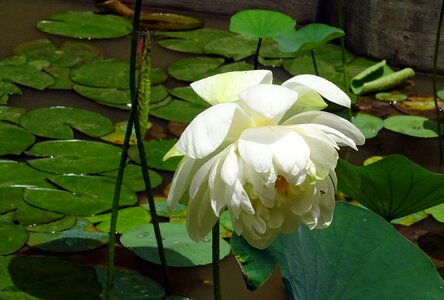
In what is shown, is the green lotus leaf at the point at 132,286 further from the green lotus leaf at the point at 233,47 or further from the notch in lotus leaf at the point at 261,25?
the green lotus leaf at the point at 233,47

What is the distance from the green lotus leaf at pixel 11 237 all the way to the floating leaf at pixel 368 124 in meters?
0.97

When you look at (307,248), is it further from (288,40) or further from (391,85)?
(391,85)

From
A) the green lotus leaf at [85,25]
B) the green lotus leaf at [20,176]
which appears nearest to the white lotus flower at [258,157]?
the green lotus leaf at [20,176]

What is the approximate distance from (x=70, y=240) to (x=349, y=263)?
2.10 ft

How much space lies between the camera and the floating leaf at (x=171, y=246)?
1556 mm

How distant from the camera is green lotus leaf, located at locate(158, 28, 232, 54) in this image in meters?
2.76

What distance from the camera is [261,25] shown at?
2266mm

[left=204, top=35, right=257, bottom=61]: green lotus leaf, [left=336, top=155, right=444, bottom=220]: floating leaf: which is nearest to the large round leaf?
[left=336, top=155, right=444, bottom=220]: floating leaf

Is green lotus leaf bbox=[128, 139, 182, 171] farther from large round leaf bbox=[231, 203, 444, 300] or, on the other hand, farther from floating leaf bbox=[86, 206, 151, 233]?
large round leaf bbox=[231, 203, 444, 300]

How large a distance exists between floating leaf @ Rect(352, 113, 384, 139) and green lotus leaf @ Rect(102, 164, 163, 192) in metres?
0.62

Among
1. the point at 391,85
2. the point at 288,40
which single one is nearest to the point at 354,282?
the point at 288,40

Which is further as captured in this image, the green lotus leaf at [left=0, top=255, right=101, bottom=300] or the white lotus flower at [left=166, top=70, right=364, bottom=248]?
the green lotus leaf at [left=0, top=255, right=101, bottom=300]

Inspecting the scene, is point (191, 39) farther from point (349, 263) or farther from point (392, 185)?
point (349, 263)

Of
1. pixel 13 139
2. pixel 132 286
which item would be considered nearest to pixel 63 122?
pixel 13 139
